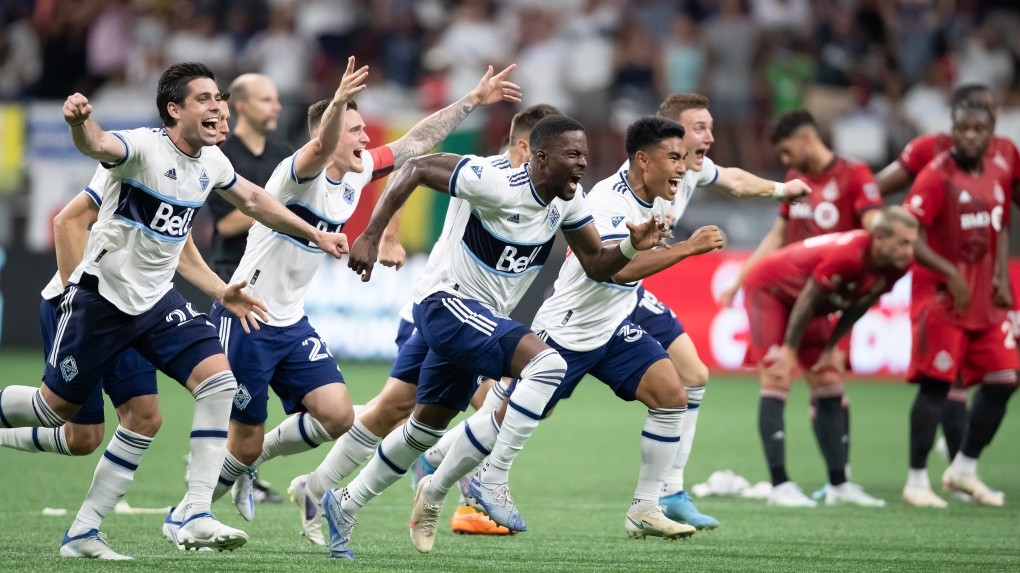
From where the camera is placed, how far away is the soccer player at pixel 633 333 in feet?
22.2

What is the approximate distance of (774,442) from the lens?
885 centimetres

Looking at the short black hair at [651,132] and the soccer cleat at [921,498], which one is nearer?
the short black hair at [651,132]

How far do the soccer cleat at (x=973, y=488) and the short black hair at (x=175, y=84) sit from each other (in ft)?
19.2

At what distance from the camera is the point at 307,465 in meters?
10.2

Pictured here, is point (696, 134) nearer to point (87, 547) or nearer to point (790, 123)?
point (790, 123)

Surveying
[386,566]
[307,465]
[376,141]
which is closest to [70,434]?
[386,566]

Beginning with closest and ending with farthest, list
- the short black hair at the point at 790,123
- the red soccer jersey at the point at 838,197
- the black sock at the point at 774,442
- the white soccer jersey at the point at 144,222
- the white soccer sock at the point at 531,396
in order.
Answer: the white soccer jersey at the point at 144,222
the white soccer sock at the point at 531,396
the black sock at the point at 774,442
the short black hair at the point at 790,123
the red soccer jersey at the point at 838,197

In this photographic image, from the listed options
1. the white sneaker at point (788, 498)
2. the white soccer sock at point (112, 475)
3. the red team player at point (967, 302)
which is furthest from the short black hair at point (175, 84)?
the red team player at point (967, 302)

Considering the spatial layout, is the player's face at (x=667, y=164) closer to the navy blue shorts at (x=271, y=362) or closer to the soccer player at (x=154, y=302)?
the soccer player at (x=154, y=302)

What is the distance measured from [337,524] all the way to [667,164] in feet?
8.17

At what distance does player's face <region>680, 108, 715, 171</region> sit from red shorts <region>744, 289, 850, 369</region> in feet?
5.60

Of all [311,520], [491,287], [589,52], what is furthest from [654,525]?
[589,52]

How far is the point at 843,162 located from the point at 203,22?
12825mm

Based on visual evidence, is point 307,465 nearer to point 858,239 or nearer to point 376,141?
point 858,239
